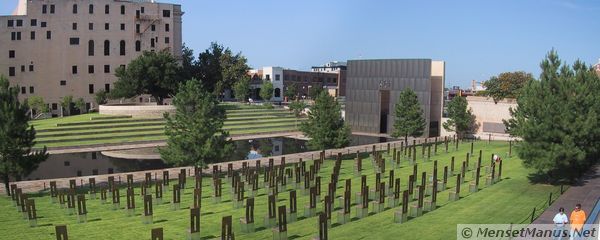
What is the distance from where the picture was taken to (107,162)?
154 feet

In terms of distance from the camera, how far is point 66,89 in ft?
284

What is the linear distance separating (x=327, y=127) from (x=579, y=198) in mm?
23214

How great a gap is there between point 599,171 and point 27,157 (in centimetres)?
3402

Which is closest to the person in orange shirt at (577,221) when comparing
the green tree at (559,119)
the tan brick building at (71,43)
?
the green tree at (559,119)

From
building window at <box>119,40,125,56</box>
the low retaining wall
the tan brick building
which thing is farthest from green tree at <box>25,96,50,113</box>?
building window at <box>119,40,125,56</box>

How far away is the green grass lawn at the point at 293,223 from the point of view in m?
20.4

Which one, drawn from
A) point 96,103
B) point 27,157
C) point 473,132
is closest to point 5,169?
point 27,157

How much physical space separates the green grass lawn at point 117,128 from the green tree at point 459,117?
2257 centimetres

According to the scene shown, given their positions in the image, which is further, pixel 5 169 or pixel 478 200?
pixel 5 169

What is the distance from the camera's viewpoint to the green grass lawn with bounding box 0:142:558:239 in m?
20.4

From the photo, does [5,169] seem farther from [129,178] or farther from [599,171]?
[599,171]

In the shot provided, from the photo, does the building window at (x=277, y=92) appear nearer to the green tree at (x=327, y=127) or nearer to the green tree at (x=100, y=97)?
the green tree at (x=100, y=97)

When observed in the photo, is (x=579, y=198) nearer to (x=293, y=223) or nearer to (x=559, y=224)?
(x=559, y=224)

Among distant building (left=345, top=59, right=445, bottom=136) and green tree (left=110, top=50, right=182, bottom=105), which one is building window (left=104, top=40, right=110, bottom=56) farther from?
distant building (left=345, top=59, right=445, bottom=136)
